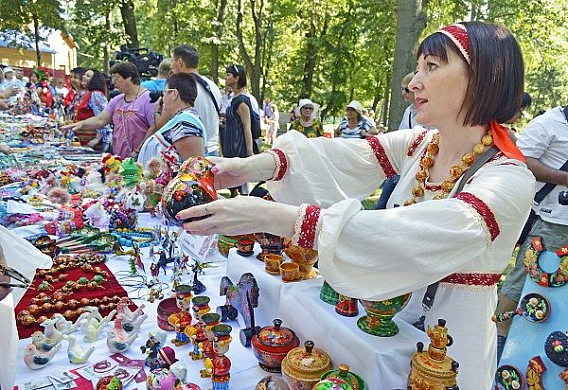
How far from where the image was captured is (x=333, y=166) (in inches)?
53.9

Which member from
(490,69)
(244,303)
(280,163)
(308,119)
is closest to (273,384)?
(244,303)

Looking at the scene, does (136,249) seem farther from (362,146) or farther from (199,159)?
(362,146)

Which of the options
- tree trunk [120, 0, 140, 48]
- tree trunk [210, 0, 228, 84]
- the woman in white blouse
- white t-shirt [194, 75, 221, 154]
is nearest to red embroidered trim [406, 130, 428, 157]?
the woman in white blouse

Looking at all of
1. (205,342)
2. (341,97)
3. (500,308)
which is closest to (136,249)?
(205,342)

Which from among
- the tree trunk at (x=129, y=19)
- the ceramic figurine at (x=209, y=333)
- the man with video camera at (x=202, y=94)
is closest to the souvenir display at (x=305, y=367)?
the ceramic figurine at (x=209, y=333)

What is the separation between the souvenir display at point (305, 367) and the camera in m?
1.03

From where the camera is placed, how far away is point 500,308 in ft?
8.28

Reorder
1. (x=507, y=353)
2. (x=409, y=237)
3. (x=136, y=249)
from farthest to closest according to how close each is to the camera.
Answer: (x=136, y=249), (x=507, y=353), (x=409, y=237)

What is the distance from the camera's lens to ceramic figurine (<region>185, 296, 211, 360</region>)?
1281mm

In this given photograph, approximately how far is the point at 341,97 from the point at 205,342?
13.7m

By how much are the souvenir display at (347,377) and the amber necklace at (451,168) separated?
47 centimetres

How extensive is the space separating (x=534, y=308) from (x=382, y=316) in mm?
310

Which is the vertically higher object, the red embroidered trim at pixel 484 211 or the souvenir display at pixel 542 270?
the red embroidered trim at pixel 484 211

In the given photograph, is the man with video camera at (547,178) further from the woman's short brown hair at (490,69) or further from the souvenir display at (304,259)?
the woman's short brown hair at (490,69)
